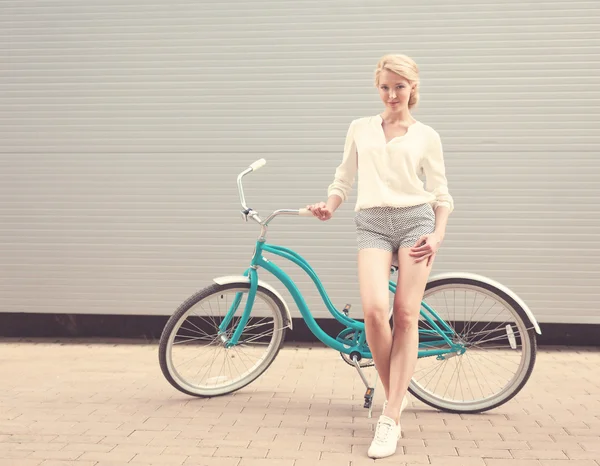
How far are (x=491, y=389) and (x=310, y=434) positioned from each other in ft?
3.80

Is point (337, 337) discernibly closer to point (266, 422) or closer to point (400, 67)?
point (266, 422)

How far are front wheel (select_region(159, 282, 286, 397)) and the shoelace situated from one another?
1.17m

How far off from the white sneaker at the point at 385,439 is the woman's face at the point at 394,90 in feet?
4.96

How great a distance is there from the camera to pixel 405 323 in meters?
3.96

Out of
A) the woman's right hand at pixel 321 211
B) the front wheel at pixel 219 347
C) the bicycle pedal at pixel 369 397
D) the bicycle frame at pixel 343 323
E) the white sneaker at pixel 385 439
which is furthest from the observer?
the front wheel at pixel 219 347

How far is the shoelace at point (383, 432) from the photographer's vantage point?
3.70 m

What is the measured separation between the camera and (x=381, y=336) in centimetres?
395

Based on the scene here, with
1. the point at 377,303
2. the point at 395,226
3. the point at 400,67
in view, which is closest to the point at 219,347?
the point at 377,303

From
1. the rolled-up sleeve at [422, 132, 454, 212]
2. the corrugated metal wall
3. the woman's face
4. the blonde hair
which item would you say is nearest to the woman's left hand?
the rolled-up sleeve at [422, 132, 454, 212]

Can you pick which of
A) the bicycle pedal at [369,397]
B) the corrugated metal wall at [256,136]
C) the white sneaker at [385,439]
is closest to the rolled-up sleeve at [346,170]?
the bicycle pedal at [369,397]

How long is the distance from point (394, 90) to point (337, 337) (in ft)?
4.58

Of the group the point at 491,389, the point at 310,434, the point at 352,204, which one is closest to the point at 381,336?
the point at 310,434

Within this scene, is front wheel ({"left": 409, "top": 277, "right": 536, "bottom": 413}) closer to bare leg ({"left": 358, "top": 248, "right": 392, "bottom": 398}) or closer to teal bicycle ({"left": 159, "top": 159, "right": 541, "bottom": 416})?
teal bicycle ({"left": 159, "top": 159, "right": 541, "bottom": 416})

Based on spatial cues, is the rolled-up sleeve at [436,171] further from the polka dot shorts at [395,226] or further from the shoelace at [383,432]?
the shoelace at [383,432]
